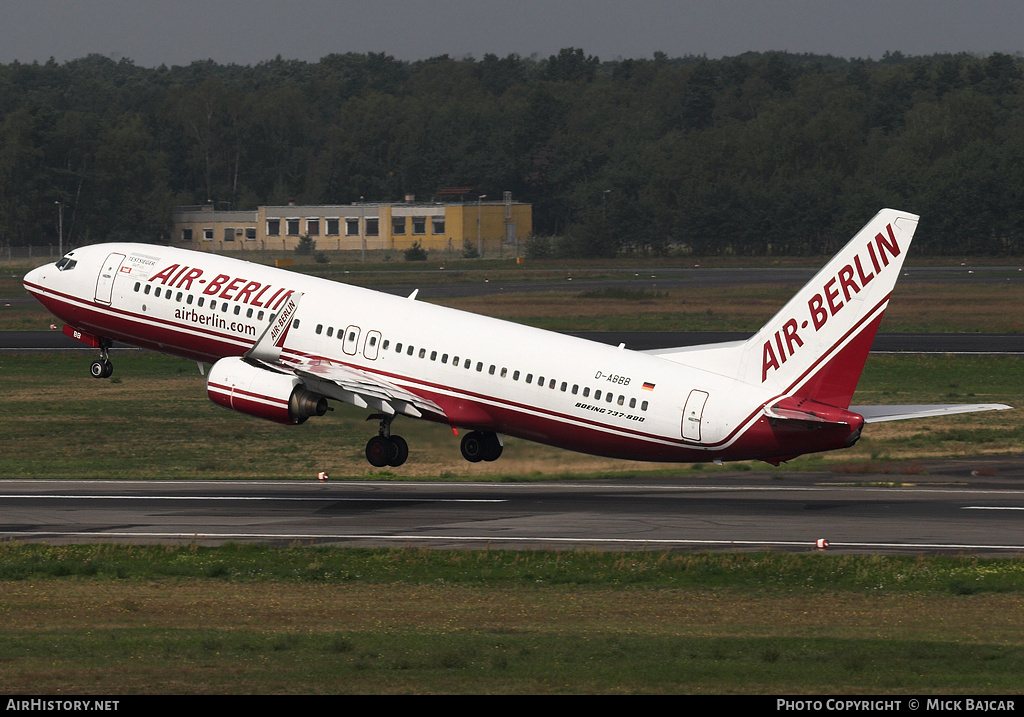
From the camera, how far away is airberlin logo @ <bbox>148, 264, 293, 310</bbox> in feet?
168

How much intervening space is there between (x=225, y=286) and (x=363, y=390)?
769cm

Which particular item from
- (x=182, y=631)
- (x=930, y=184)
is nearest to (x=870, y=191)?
(x=930, y=184)

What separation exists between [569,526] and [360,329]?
41.4 ft

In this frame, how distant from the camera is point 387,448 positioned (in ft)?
165

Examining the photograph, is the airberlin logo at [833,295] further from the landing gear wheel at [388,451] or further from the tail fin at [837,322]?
the landing gear wheel at [388,451]

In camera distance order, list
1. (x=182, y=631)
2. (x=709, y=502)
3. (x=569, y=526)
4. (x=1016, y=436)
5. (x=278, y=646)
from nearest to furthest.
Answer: (x=278, y=646) < (x=182, y=631) < (x=569, y=526) < (x=709, y=502) < (x=1016, y=436)

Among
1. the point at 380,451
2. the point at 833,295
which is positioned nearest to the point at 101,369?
the point at 380,451

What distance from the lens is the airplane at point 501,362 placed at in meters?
42.4

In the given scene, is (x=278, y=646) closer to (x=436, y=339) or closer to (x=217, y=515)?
(x=217, y=515)

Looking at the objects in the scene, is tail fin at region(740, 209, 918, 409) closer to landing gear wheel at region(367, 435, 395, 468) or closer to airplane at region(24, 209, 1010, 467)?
airplane at region(24, 209, 1010, 467)

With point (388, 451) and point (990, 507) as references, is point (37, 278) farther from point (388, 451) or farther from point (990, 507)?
point (990, 507)

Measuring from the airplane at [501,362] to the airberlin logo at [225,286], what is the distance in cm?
5

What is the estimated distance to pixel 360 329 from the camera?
50.0m

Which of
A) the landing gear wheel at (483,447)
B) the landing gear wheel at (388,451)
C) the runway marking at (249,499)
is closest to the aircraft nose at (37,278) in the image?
the runway marking at (249,499)
